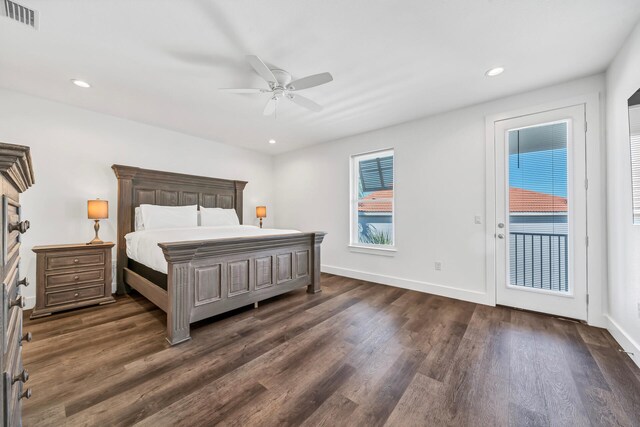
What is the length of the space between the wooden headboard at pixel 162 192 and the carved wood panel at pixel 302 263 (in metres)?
2.11

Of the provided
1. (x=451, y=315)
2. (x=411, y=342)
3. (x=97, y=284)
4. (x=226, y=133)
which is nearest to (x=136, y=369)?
(x=97, y=284)

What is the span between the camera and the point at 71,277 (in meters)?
2.90

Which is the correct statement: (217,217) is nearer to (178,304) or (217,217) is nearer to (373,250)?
(178,304)

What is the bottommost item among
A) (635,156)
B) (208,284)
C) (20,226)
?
(208,284)

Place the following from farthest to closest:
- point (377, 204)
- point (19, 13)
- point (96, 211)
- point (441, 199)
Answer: point (377, 204), point (441, 199), point (96, 211), point (19, 13)

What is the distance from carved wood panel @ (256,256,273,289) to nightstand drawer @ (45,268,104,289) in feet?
6.45

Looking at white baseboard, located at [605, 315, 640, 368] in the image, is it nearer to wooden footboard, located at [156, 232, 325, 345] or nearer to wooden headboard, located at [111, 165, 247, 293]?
wooden footboard, located at [156, 232, 325, 345]

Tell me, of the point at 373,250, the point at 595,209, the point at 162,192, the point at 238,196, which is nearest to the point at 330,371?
the point at 373,250

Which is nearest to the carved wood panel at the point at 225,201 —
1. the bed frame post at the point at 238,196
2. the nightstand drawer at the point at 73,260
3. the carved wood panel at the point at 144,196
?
the bed frame post at the point at 238,196

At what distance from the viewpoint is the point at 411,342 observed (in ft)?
7.22

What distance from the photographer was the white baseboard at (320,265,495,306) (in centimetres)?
316

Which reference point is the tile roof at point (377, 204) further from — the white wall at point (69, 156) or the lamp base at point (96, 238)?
the lamp base at point (96, 238)

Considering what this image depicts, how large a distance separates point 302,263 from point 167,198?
2.47 m

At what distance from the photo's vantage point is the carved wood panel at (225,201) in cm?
474
